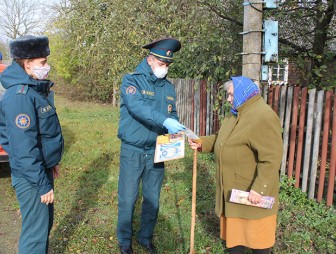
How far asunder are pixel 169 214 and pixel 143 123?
179 cm

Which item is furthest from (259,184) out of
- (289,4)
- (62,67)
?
(62,67)

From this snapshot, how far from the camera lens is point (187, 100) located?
8.77 m

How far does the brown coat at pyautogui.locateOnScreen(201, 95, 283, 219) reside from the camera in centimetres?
258

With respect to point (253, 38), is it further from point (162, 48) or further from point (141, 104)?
point (141, 104)

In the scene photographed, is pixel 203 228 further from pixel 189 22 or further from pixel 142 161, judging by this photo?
pixel 189 22

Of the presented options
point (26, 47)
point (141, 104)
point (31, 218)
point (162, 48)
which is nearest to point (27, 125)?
point (26, 47)

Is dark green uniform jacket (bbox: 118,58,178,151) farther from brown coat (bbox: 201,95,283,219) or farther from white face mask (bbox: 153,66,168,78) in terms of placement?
brown coat (bbox: 201,95,283,219)

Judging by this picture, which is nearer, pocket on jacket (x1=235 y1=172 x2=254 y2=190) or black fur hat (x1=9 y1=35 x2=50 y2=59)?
black fur hat (x1=9 y1=35 x2=50 y2=59)

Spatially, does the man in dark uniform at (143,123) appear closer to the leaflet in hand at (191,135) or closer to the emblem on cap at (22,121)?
the leaflet in hand at (191,135)

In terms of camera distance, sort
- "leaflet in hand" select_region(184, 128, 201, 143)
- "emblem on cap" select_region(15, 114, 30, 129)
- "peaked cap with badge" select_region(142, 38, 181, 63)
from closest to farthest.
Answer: "emblem on cap" select_region(15, 114, 30, 129) < "leaflet in hand" select_region(184, 128, 201, 143) < "peaked cap with badge" select_region(142, 38, 181, 63)

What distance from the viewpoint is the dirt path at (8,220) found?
398cm

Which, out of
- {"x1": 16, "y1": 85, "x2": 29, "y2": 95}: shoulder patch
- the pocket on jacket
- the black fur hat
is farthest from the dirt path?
the pocket on jacket

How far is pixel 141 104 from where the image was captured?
10.4ft

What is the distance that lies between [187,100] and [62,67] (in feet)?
40.2
